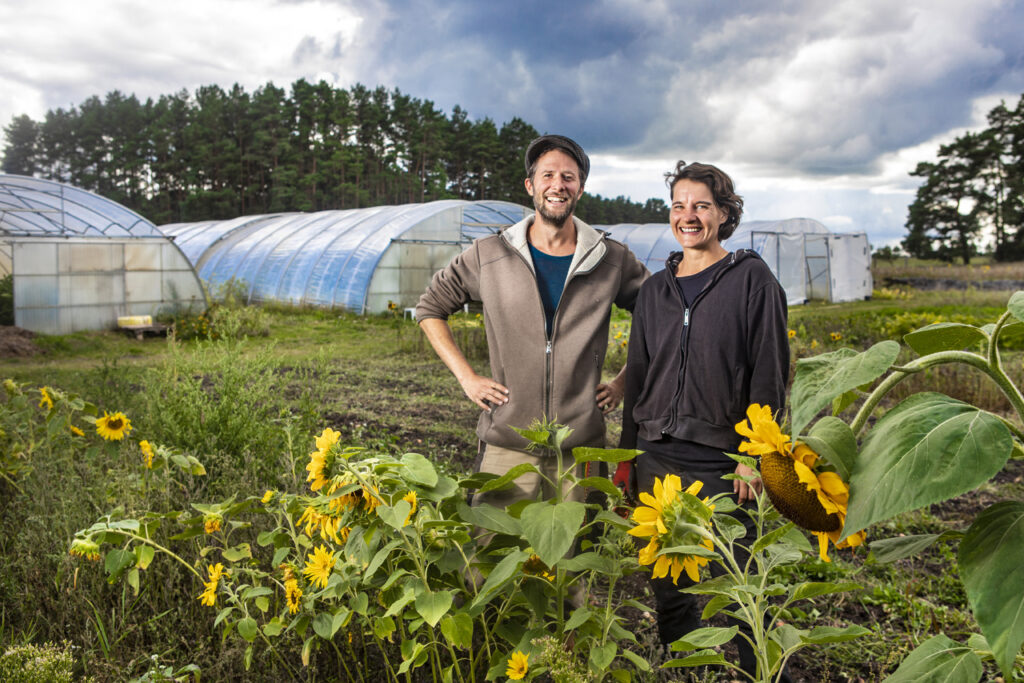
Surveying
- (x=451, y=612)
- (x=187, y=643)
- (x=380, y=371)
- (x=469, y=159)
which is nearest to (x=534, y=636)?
(x=451, y=612)

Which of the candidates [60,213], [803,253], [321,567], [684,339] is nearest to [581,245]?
[684,339]

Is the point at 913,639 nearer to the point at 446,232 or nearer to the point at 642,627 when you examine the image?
the point at 642,627

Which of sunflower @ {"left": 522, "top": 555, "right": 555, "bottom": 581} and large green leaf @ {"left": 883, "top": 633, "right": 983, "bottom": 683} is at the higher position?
large green leaf @ {"left": 883, "top": 633, "right": 983, "bottom": 683}

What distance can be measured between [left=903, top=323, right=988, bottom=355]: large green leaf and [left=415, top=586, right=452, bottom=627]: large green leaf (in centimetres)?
79

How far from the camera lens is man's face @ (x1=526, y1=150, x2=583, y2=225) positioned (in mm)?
2387

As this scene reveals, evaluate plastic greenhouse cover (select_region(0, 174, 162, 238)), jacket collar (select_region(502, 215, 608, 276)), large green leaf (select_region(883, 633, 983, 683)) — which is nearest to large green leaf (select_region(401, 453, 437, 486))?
large green leaf (select_region(883, 633, 983, 683))

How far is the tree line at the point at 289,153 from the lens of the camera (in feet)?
111

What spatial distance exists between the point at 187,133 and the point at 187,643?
125 feet

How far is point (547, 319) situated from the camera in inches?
95.1

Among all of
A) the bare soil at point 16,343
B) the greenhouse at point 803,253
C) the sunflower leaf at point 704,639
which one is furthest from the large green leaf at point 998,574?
the greenhouse at point 803,253

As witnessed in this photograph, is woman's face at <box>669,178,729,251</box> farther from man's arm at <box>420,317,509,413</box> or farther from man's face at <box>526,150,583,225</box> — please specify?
man's arm at <box>420,317,509,413</box>

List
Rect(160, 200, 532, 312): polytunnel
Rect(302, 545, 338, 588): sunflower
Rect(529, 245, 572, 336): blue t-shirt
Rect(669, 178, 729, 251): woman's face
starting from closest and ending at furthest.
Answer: Rect(302, 545, 338, 588): sunflower < Rect(669, 178, 729, 251): woman's face < Rect(529, 245, 572, 336): blue t-shirt < Rect(160, 200, 532, 312): polytunnel

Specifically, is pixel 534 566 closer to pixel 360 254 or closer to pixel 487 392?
pixel 487 392

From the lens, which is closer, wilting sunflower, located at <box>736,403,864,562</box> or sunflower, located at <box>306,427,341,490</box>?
wilting sunflower, located at <box>736,403,864,562</box>
